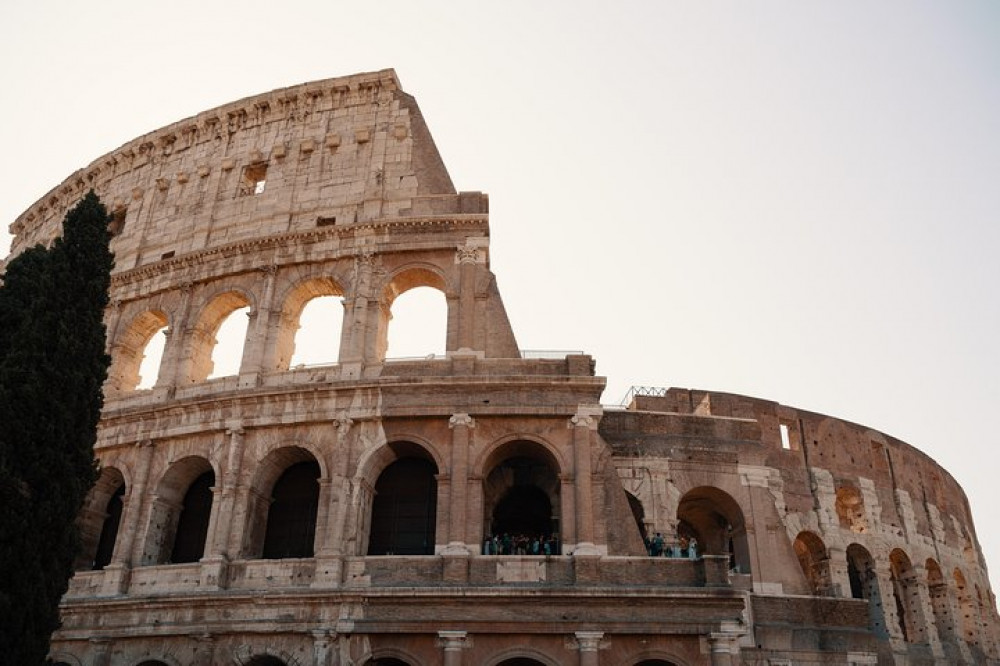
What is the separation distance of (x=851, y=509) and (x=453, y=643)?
15041 millimetres

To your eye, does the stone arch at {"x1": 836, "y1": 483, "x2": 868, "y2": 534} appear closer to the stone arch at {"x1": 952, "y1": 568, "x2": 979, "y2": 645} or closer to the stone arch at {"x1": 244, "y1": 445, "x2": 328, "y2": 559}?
the stone arch at {"x1": 952, "y1": 568, "x2": 979, "y2": 645}

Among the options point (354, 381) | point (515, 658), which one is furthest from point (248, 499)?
point (515, 658)

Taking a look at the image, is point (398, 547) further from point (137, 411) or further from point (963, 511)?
point (963, 511)

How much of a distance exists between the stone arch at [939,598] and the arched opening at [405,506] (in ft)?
56.9

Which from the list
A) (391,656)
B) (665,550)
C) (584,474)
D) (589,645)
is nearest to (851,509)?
(665,550)

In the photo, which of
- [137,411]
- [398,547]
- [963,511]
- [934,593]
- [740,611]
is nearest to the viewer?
[740,611]

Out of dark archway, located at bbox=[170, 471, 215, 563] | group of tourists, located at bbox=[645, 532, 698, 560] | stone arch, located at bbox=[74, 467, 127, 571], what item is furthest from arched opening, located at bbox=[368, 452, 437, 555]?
stone arch, located at bbox=[74, 467, 127, 571]

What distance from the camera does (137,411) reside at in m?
17.8

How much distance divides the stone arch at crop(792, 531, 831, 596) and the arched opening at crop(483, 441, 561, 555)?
27.8ft

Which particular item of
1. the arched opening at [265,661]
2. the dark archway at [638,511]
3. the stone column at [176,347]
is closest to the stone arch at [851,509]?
the dark archway at [638,511]

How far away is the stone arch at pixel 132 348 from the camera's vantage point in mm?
19781

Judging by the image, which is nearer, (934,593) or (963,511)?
(934,593)

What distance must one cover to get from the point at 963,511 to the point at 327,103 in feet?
86.7

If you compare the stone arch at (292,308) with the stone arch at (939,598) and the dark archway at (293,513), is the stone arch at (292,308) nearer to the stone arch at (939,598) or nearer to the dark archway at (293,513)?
the dark archway at (293,513)
